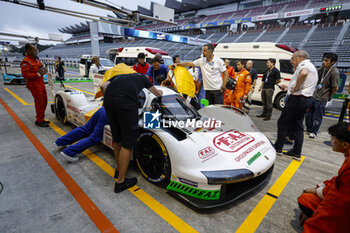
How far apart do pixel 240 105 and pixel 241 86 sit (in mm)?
580

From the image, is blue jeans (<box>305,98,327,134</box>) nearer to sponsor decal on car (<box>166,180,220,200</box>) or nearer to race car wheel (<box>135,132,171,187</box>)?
sponsor decal on car (<box>166,180,220,200</box>)

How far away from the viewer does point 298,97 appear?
9.88 ft

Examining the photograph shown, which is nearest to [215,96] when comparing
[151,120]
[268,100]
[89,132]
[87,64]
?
[268,100]

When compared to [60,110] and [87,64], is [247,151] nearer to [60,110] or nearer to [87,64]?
[60,110]

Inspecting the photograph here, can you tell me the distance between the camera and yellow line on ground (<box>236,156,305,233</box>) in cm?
187

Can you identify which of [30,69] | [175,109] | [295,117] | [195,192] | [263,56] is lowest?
[195,192]

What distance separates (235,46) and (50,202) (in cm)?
837

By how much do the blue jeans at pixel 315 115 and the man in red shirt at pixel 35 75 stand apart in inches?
244

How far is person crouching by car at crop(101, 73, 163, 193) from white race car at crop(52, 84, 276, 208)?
25 cm

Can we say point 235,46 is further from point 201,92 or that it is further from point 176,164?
point 176,164

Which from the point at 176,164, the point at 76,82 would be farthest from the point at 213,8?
the point at 176,164

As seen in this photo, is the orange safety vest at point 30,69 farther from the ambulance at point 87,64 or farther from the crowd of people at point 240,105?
the ambulance at point 87,64

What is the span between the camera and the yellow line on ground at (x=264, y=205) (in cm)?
187

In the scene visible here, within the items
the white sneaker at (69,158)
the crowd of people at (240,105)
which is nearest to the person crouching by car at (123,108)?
the crowd of people at (240,105)
